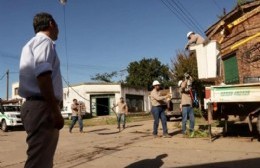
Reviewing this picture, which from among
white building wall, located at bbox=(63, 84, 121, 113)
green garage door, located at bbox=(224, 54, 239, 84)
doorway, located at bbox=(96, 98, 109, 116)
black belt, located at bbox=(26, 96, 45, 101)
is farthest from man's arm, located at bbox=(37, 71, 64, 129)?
doorway, located at bbox=(96, 98, 109, 116)

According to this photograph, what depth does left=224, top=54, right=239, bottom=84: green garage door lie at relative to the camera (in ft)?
56.3

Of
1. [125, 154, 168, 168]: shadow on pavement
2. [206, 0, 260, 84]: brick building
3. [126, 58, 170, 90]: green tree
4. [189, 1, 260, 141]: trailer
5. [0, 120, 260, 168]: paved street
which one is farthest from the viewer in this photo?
[126, 58, 170, 90]: green tree

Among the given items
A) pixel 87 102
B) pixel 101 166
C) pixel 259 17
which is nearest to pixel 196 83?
pixel 87 102

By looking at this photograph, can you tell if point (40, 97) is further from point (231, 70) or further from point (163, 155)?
point (231, 70)

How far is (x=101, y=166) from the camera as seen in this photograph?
7090 mm

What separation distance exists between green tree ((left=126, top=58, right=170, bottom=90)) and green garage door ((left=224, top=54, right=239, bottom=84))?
145ft

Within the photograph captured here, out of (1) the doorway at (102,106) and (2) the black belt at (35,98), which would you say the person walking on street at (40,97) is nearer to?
(2) the black belt at (35,98)

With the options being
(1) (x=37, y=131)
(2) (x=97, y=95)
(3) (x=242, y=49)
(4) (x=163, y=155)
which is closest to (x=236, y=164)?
(4) (x=163, y=155)

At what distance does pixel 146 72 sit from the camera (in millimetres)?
63344

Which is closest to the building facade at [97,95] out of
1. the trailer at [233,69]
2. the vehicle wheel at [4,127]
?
the vehicle wheel at [4,127]

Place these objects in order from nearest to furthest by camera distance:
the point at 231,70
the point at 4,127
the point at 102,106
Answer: the point at 231,70 < the point at 4,127 < the point at 102,106

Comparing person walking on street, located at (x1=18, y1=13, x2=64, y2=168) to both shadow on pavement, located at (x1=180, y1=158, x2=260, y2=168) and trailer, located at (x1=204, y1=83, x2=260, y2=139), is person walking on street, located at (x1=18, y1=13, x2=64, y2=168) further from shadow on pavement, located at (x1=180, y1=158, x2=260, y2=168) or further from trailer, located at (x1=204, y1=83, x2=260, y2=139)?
trailer, located at (x1=204, y1=83, x2=260, y2=139)

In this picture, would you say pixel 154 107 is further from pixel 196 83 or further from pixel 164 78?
pixel 164 78

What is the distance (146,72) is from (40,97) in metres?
60.0
